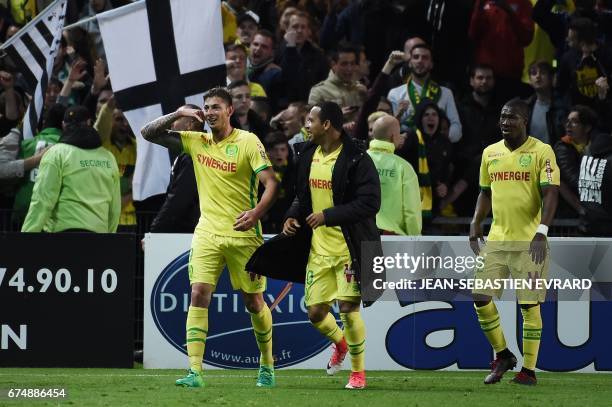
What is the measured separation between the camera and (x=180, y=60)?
14.6 meters

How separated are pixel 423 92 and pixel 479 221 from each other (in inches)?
166

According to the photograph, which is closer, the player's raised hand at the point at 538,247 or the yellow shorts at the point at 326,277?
the yellow shorts at the point at 326,277

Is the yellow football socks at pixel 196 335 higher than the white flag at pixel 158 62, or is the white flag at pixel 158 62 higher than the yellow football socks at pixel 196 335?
the white flag at pixel 158 62

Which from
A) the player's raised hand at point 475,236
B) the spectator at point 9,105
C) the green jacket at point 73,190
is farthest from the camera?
the spectator at point 9,105

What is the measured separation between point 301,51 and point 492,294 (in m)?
6.10

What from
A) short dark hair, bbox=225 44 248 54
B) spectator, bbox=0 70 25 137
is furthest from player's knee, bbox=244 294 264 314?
short dark hair, bbox=225 44 248 54

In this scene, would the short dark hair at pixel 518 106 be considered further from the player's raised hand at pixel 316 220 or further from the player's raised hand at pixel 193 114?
the player's raised hand at pixel 193 114

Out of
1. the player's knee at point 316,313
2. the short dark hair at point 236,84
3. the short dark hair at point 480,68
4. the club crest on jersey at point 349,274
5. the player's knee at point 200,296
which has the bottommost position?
the player's knee at point 316,313

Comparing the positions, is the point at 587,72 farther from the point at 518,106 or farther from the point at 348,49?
the point at 518,106

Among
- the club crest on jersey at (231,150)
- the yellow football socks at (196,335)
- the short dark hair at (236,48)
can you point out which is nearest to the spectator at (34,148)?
the short dark hair at (236,48)

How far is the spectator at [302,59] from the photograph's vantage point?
672 inches

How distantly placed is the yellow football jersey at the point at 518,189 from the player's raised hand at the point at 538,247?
14.2 inches

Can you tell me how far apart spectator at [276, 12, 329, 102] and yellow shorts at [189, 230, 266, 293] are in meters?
6.11

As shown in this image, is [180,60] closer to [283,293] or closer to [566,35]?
[283,293]
